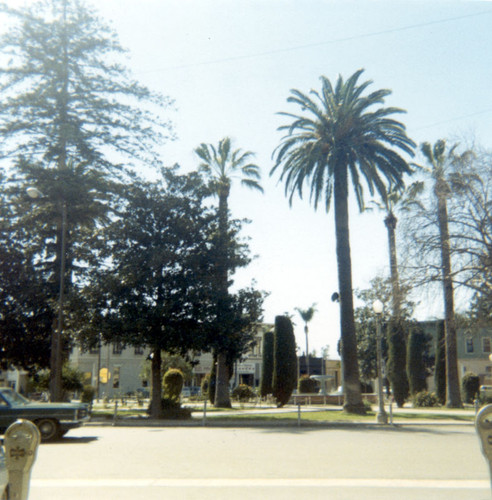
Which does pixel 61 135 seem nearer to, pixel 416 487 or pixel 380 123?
pixel 380 123

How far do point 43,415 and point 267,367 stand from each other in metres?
32.8

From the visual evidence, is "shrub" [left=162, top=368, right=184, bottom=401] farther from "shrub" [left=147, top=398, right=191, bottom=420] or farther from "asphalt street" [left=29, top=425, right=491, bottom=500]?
"asphalt street" [left=29, top=425, right=491, bottom=500]

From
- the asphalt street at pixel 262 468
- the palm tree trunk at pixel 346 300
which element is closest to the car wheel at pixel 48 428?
the asphalt street at pixel 262 468

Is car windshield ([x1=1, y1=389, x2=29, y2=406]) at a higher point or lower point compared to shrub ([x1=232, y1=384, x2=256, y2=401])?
higher

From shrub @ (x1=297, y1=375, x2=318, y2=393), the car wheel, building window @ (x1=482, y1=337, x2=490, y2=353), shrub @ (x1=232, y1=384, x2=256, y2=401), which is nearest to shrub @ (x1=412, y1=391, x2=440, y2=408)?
shrub @ (x1=297, y1=375, x2=318, y2=393)

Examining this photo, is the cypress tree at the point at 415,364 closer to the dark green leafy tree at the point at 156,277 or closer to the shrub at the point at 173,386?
the shrub at the point at 173,386

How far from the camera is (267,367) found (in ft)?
162

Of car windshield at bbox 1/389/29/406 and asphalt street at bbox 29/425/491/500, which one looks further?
car windshield at bbox 1/389/29/406

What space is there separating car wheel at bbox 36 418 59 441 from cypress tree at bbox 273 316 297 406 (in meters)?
26.4

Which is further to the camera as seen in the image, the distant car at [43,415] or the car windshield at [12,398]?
the car windshield at [12,398]

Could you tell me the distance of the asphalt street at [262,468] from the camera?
906 cm

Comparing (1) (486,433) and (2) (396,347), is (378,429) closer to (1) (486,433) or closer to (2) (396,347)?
(1) (486,433)

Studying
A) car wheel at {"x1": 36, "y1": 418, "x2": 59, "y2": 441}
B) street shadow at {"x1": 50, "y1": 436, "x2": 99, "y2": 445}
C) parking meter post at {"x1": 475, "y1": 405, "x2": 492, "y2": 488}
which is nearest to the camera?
parking meter post at {"x1": 475, "y1": 405, "x2": 492, "y2": 488}

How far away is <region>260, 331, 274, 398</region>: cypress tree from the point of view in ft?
162
